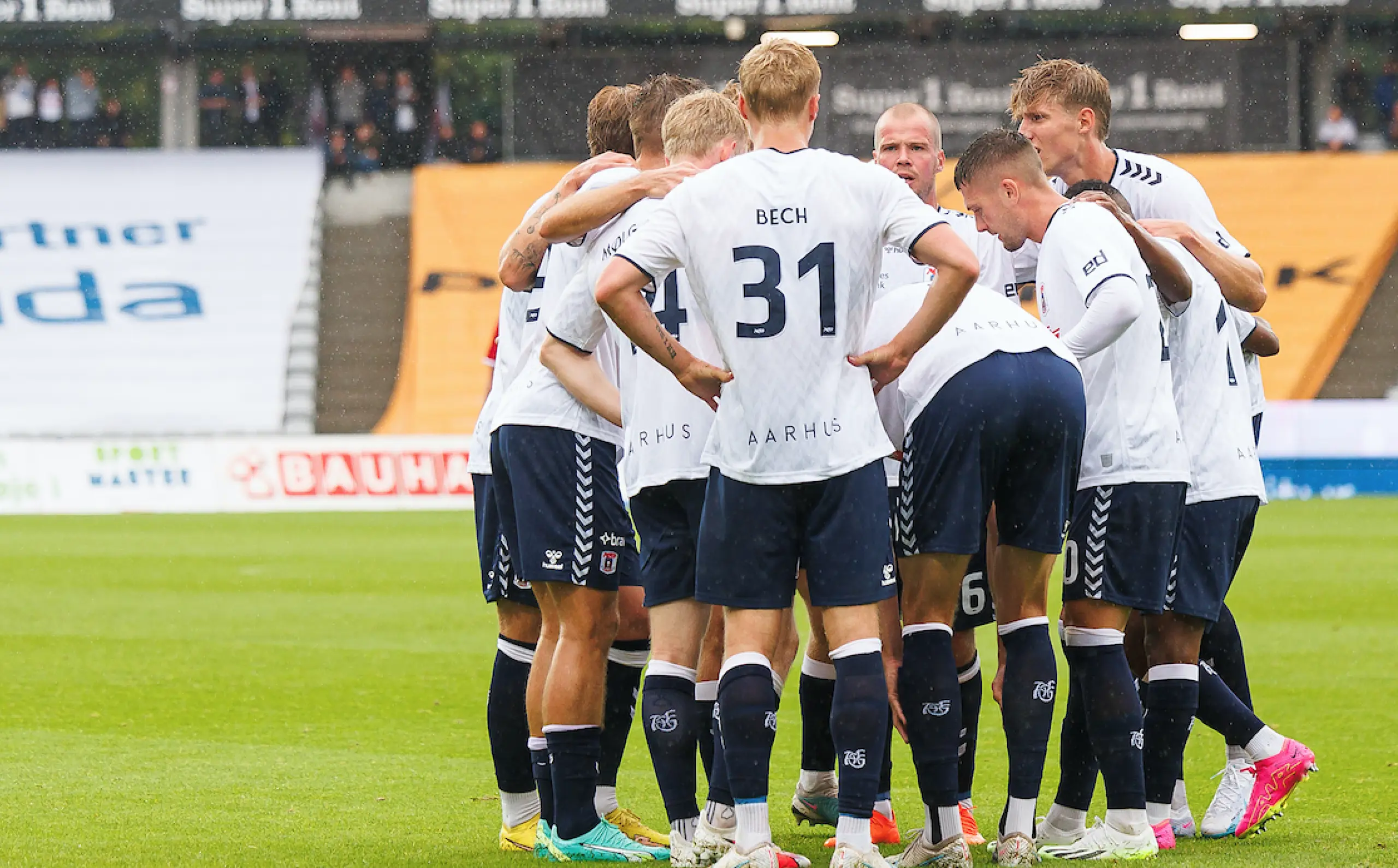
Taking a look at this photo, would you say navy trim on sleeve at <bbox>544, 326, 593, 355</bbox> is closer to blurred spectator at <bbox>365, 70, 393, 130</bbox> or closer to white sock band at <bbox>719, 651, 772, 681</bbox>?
white sock band at <bbox>719, 651, 772, 681</bbox>

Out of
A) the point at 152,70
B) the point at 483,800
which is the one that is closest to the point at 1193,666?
the point at 483,800

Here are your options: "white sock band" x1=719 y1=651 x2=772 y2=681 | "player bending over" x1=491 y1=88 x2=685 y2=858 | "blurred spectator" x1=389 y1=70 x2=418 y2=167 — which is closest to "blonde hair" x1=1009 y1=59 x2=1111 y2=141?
"player bending over" x1=491 y1=88 x2=685 y2=858

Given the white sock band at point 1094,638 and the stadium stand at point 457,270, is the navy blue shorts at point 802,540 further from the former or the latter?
the stadium stand at point 457,270

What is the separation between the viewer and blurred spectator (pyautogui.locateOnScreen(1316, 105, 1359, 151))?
89.8 ft

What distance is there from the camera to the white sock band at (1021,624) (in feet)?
15.3

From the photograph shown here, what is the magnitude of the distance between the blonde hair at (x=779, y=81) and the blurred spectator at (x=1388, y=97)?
26.5 metres

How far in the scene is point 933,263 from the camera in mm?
4223

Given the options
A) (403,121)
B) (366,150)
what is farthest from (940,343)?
(403,121)

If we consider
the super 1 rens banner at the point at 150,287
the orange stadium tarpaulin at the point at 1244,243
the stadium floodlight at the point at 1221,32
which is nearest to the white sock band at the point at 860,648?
the orange stadium tarpaulin at the point at 1244,243

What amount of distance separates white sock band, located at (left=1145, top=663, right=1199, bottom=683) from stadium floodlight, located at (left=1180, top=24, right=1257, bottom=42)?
22.6m

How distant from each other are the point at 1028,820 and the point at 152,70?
35.7m

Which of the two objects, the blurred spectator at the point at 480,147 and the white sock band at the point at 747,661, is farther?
the blurred spectator at the point at 480,147

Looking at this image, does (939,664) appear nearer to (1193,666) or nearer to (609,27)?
(1193,666)

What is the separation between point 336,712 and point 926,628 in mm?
4301
